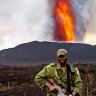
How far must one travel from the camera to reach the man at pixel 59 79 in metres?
9.77

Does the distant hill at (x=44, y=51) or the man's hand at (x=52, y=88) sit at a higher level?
the distant hill at (x=44, y=51)

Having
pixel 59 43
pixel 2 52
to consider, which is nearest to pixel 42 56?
pixel 59 43

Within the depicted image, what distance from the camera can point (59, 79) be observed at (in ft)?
33.2

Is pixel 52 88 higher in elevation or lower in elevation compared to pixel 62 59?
lower

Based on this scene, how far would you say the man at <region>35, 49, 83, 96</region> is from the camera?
977 cm

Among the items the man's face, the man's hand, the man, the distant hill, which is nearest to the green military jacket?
the man

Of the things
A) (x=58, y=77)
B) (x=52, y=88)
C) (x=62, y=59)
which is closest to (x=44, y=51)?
(x=58, y=77)

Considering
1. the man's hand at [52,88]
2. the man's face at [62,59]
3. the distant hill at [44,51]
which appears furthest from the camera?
the distant hill at [44,51]

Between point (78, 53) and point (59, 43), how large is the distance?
6.63 metres

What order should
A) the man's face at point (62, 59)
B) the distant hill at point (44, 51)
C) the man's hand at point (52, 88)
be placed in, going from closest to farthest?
the man's hand at point (52, 88) → the man's face at point (62, 59) → the distant hill at point (44, 51)

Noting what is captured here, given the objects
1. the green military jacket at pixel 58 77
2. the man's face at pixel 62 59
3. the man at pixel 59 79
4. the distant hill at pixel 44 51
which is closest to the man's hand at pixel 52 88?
the man at pixel 59 79

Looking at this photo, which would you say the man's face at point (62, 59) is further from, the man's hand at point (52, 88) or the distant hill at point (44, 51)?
the distant hill at point (44, 51)

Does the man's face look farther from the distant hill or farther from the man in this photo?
the distant hill

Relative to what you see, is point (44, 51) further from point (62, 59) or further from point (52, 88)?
point (52, 88)
